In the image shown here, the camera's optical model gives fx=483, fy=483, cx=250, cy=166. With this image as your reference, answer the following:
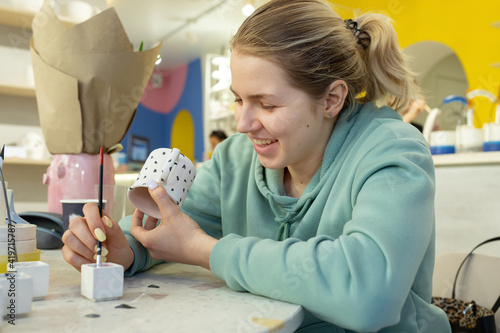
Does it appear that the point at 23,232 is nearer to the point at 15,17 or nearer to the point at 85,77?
the point at 85,77

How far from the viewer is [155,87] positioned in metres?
9.46

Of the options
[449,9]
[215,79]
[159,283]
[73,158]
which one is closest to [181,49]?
[215,79]

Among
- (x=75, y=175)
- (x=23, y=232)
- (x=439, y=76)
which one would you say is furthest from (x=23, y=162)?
(x=439, y=76)

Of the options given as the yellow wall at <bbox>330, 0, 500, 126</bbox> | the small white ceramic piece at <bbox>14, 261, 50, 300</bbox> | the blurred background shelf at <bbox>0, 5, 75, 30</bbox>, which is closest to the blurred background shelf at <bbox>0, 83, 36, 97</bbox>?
the blurred background shelf at <bbox>0, 5, 75, 30</bbox>

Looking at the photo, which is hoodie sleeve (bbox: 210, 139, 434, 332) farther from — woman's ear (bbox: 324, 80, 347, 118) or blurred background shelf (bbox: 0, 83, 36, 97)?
blurred background shelf (bbox: 0, 83, 36, 97)

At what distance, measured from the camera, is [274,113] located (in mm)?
862

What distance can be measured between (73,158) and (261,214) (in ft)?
1.82

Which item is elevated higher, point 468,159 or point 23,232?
point 468,159

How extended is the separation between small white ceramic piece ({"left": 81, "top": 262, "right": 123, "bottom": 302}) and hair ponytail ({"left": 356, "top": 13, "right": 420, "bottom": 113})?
0.64 m

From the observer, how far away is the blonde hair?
0.86 m

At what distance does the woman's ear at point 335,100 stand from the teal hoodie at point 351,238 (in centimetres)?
3

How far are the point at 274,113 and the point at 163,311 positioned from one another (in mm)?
424

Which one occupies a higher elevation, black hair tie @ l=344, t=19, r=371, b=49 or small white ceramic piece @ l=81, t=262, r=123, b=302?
black hair tie @ l=344, t=19, r=371, b=49

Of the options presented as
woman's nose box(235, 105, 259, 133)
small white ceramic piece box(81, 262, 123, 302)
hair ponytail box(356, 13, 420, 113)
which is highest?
hair ponytail box(356, 13, 420, 113)
